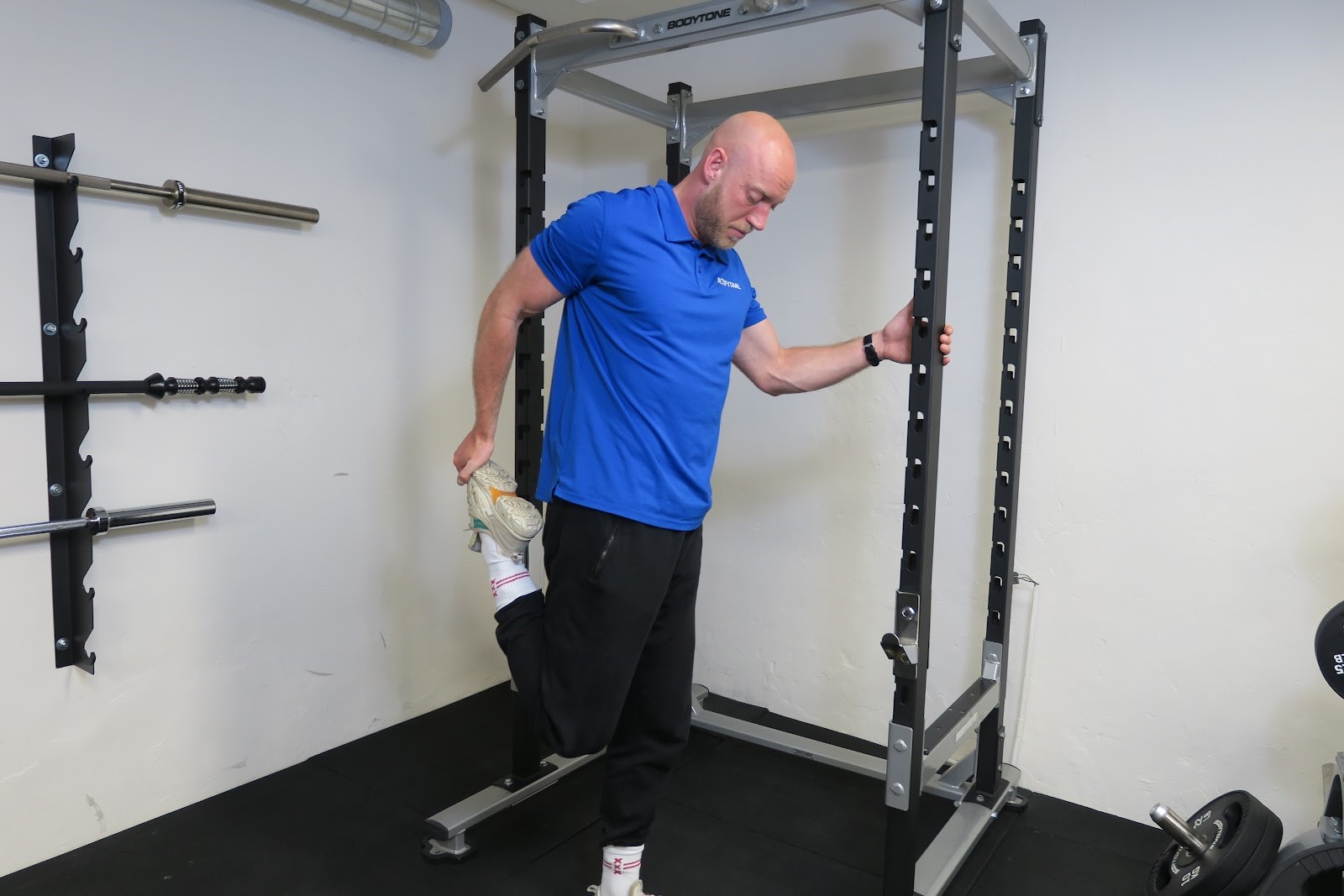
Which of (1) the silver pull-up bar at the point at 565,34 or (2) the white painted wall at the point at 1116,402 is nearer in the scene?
(1) the silver pull-up bar at the point at 565,34

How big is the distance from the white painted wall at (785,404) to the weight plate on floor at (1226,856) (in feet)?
1.70

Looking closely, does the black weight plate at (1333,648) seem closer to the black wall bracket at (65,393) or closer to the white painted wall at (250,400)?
the white painted wall at (250,400)

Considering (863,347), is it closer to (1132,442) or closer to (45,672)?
(1132,442)

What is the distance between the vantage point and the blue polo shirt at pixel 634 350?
71.3 inches

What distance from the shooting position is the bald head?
177cm

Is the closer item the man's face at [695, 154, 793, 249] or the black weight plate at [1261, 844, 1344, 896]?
the black weight plate at [1261, 844, 1344, 896]

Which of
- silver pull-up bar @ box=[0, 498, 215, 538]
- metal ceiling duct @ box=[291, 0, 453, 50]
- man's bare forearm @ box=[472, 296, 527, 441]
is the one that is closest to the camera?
man's bare forearm @ box=[472, 296, 527, 441]

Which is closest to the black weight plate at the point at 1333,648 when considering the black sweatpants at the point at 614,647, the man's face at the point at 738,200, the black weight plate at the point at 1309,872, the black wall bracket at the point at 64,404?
the black weight plate at the point at 1309,872

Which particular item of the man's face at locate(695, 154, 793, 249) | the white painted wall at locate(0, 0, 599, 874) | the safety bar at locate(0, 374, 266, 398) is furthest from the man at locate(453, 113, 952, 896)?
the white painted wall at locate(0, 0, 599, 874)

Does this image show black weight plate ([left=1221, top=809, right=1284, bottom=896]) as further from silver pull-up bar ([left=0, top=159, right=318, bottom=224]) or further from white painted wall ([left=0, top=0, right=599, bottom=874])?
silver pull-up bar ([left=0, top=159, right=318, bottom=224])

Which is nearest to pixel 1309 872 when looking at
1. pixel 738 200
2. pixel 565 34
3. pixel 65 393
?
pixel 738 200

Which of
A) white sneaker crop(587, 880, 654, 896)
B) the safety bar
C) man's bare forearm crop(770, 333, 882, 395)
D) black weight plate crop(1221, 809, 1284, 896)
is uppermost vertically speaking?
man's bare forearm crop(770, 333, 882, 395)

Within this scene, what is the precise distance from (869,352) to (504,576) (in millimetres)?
951

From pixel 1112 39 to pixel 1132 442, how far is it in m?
1.05
